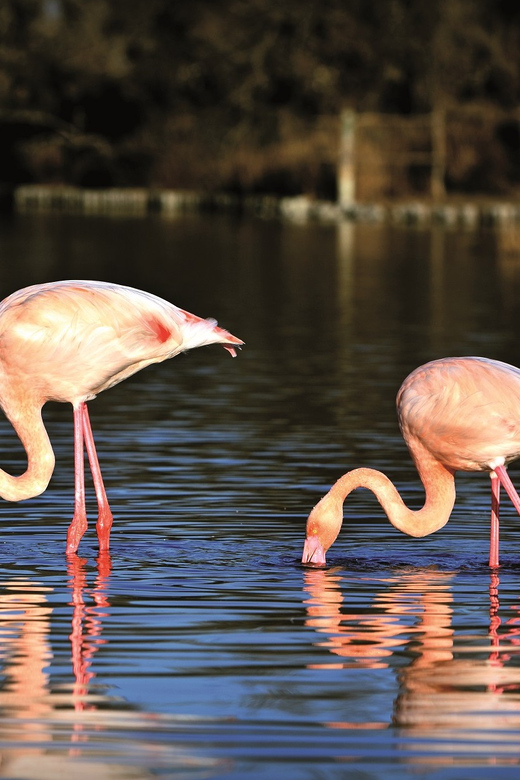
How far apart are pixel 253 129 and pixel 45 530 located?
4556 centimetres

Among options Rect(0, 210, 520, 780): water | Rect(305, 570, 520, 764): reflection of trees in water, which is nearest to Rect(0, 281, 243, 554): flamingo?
Rect(0, 210, 520, 780): water

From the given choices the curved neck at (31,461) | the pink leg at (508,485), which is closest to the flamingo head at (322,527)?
the pink leg at (508,485)

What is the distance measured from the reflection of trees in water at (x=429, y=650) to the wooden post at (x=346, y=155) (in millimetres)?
44448

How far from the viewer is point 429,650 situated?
6.60 m

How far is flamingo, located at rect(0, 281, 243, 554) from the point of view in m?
8.55

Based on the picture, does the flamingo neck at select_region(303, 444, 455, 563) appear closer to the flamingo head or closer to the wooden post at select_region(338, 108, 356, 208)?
the flamingo head

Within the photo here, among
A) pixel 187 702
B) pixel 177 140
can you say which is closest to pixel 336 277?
pixel 187 702

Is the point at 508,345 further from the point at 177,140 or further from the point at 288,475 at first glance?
the point at 177,140

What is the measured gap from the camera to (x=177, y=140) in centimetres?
5972

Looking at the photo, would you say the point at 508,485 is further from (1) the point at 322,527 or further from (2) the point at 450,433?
(1) the point at 322,527

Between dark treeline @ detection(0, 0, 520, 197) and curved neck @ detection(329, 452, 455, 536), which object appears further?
dark treeline @ detection(0, 0, 520, 197)

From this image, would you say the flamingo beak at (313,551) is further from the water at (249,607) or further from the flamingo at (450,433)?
the flamingo at (450,433)

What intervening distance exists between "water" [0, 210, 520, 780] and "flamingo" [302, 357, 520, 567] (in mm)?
274

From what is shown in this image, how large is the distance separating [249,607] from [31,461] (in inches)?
64.5
